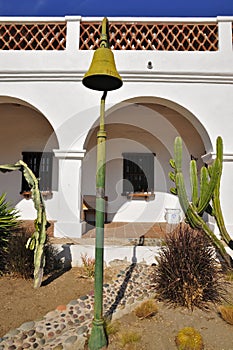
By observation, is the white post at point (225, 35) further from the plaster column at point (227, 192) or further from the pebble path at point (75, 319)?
the pebble path at point (75, 319)

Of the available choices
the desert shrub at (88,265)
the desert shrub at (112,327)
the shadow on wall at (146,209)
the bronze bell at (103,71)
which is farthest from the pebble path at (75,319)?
the shadow on wall at (146,209)

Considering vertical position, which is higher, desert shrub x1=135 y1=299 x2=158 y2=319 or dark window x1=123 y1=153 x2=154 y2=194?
dark window x1=123 y1=153 x2=154 y2=194

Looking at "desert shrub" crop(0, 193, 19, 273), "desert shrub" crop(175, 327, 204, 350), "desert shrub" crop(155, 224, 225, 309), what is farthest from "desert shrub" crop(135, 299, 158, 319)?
"desert shrub" crop(0, 193, 19, 273)

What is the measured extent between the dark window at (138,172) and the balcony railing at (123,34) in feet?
10.6

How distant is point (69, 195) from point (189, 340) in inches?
137

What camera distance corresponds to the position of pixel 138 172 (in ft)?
26.2

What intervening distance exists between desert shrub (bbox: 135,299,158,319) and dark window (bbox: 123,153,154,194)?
488 centimetres

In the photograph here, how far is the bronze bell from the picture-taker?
7.70 feet

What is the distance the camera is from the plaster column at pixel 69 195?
208 inches

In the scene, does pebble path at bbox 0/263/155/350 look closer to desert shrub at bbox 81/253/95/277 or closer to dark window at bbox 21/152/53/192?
desert shrub at bbox 81/253/95/277

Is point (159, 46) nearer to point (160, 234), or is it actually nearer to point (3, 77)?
point (3, 77)

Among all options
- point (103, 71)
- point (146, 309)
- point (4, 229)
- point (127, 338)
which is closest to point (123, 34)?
point (103, 71)

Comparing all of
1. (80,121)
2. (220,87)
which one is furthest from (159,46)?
(80,121)

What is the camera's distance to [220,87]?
17.9 ft
